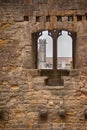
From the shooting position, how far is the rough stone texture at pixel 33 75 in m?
7.85

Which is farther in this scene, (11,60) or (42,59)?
(42,59)

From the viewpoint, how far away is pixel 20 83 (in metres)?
7.89

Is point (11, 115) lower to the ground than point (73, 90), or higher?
lower

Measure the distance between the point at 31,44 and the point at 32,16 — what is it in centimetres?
59

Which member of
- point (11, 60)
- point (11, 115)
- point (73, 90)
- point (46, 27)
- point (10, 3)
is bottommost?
point (11, 115)

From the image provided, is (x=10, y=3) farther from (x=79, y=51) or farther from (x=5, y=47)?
(x=79, y=51)

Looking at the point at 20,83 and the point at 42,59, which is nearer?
the point at 20,83

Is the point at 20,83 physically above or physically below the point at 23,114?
above

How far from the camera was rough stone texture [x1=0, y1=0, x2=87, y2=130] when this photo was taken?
7848 millimetres

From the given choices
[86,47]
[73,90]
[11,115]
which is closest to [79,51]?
[86,47]

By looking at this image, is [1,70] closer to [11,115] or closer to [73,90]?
[11,115]

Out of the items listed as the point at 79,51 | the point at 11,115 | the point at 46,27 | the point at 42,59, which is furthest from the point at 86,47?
the point at 42,59

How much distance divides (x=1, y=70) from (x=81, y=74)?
5.58 ft

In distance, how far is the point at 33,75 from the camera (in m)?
7.90
